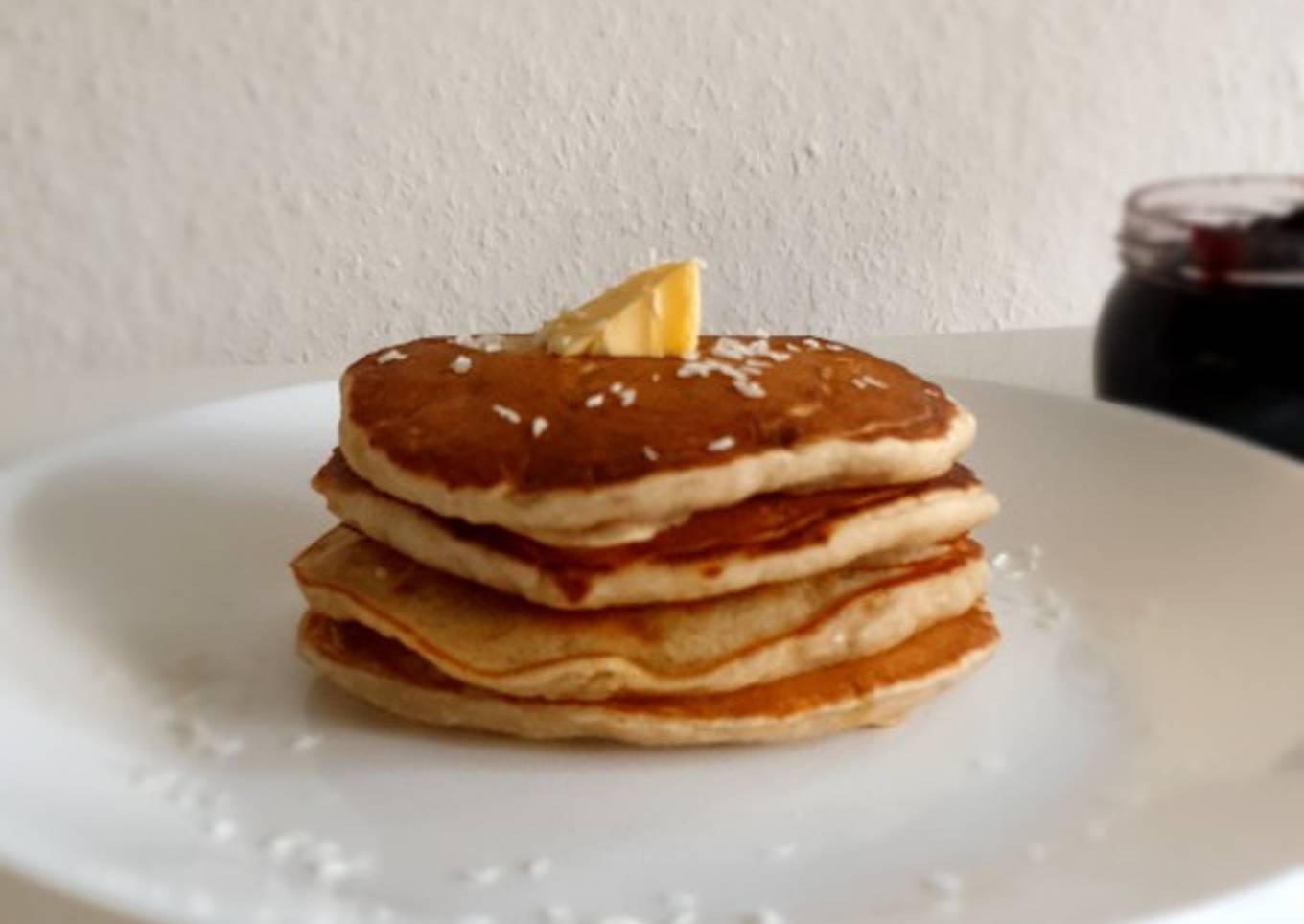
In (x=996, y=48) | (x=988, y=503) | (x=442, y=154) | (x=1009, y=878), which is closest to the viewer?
(x=1009, y=878)

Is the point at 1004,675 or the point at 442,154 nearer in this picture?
the point at 1004,675

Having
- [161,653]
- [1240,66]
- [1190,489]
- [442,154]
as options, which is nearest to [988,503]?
[1190,489]

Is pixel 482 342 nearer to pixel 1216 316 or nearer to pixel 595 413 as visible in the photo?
pixel 595 413

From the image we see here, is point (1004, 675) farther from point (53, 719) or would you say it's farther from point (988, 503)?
point (53, 719)

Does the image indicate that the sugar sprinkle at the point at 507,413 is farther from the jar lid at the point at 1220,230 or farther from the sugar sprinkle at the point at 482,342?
the jar lid at the point at 1220,230

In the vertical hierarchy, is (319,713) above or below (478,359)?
below

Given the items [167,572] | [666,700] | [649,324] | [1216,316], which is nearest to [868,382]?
[649,324]

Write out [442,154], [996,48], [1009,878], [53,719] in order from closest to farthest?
[1009,878]
[53,719]
[442,154]
[996,48]

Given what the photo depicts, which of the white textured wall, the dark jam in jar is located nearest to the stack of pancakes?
the dark jam in jar
